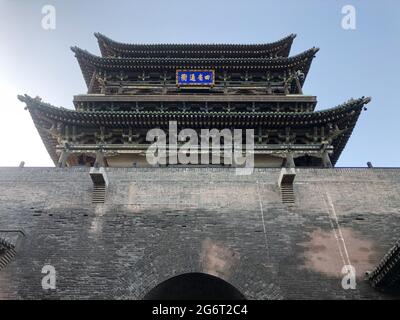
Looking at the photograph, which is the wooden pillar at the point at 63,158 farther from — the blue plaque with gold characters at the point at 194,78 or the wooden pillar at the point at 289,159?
the wooden pillar at the point at 289,159

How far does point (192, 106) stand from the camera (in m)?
15.8

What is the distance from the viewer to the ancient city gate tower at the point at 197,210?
9898 millimetres

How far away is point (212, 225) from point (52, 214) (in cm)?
407

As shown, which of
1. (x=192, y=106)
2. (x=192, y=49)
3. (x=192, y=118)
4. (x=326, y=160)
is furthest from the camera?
(x=192, y=49)

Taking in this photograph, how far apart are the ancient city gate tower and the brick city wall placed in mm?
30

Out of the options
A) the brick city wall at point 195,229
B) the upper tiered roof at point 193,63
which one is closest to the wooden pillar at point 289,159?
the brick city wall at point 195,229

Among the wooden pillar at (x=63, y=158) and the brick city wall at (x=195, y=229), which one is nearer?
the brick city wall at (x=195, y=229)

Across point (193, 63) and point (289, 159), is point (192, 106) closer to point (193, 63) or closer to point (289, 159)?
point (193, 63)

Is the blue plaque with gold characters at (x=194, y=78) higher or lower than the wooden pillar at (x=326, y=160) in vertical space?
higher

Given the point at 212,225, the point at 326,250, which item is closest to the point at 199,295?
the point at 212,225

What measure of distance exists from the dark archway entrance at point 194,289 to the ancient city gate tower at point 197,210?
51 millimetres

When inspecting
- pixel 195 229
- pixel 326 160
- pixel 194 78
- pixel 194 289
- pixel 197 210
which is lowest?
pixel 194 289

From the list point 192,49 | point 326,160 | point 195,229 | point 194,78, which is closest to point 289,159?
point 326,160

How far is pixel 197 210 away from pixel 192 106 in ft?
17.9
